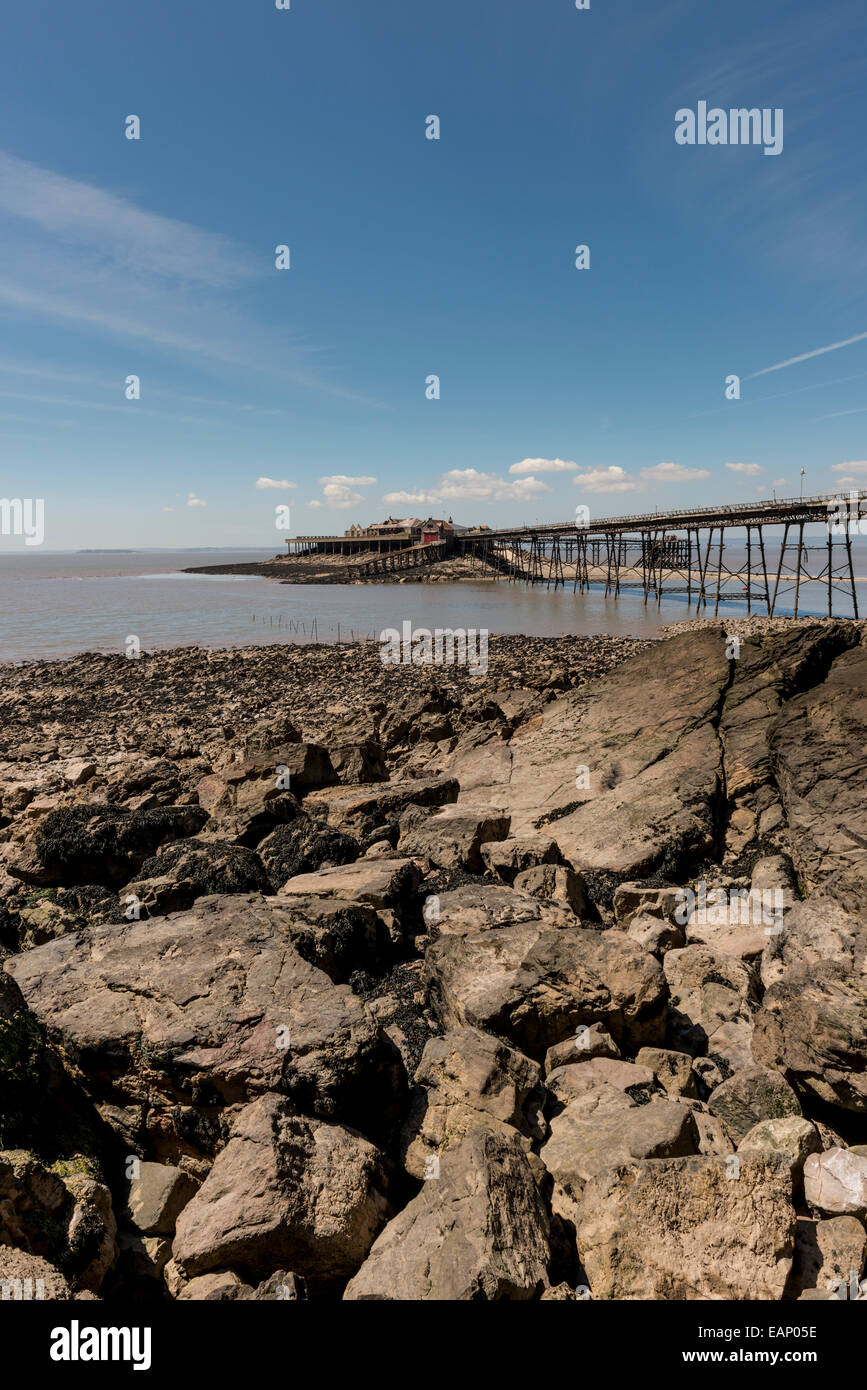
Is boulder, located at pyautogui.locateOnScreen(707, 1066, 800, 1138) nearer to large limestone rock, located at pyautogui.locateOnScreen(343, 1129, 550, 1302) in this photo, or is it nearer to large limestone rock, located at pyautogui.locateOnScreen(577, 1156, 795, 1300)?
large limestone rock, located at pyautogui.locateOnScreen(577, 1156, 795, 1300)

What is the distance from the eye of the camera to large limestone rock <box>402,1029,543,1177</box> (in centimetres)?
500

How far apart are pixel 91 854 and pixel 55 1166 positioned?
6345 millimetres

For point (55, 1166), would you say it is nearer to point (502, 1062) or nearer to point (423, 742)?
point (502, 1062)

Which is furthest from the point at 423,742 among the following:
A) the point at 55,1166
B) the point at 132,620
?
the point at 132,620

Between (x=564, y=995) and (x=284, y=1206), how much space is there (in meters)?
3.02

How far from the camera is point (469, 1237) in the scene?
3.88 metres

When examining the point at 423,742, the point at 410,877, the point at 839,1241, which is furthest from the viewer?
the point at 423,742

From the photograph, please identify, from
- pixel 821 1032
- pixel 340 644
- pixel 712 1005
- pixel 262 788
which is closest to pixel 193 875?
pixel 262 788

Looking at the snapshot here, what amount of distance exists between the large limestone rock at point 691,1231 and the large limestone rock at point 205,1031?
182cm

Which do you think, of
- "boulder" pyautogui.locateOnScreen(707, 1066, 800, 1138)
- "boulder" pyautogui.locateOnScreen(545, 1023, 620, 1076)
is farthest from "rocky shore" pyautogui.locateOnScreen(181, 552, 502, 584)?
"boulder" pyautogui.locateOnScreen(707, 1066, 800, 1138)

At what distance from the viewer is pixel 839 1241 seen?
4.30m

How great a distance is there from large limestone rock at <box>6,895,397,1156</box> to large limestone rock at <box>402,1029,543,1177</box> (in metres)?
0.34

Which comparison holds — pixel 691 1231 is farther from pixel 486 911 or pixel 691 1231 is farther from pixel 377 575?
pixel 377 575

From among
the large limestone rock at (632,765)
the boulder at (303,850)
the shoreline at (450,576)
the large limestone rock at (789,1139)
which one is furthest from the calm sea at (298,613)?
the large limestone rock at (789,1139)
